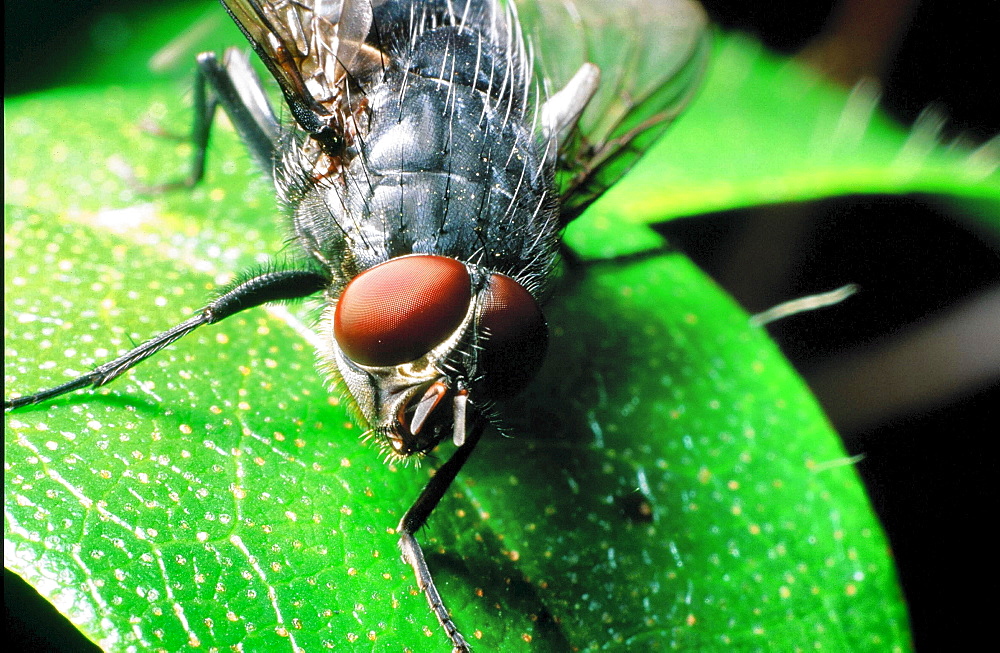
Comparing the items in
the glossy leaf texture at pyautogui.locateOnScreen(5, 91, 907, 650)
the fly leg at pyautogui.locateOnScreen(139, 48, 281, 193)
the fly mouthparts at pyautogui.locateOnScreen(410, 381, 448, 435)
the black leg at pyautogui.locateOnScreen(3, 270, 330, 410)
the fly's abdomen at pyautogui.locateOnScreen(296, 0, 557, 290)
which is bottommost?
the glossy leaf texture at pyautogui.locateOnScreen(5, 91, 907, 650)

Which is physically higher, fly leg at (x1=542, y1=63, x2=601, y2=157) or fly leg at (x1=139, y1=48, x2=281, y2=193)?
fly leg at (x1=542, y1=63, x2=601, y2=157)

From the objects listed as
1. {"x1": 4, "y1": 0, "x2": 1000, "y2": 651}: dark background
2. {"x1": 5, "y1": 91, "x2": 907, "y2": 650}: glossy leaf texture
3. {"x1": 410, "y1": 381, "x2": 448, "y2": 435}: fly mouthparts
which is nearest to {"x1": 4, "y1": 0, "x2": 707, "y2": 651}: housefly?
{"x1": 410, "y1": 381, "x2": 448, "y2": 435}: fly mouthparts

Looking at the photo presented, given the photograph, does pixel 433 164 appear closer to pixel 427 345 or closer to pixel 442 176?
pixel 442 176

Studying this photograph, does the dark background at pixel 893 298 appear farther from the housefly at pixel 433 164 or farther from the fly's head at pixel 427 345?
the fly's head at pixel 427 345

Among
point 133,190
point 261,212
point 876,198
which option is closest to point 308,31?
point 261,212

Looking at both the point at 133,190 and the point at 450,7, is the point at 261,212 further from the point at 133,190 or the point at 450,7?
the point at 450,7

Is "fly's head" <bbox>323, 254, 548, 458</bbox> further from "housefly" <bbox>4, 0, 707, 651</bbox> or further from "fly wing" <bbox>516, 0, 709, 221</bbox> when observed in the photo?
"fly wing" <bbox>516, 0, 709, 221</bbox>

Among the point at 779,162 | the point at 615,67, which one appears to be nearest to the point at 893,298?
the point at 779,162
